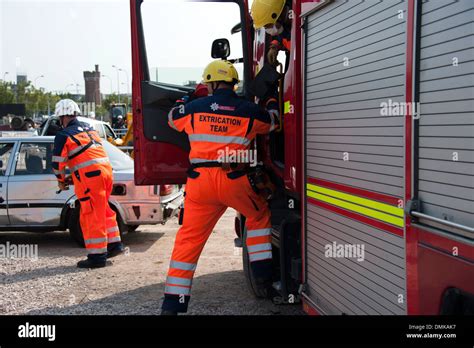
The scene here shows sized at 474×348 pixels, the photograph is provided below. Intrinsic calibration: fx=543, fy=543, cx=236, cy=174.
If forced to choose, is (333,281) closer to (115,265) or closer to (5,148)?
(115,265)

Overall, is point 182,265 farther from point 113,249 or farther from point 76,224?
point 76,224

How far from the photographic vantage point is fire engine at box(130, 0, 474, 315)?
2105 millimetres

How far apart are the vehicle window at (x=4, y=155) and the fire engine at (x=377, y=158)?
4695 millimetres

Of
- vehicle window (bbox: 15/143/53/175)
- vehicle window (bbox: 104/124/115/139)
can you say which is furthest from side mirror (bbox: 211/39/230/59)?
vehicle window (bbox: 104/124/115/139)

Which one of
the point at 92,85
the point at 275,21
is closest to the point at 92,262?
the point at 275,21

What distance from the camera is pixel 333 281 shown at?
338 centimetres

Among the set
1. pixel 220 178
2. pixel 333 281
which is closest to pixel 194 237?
pixel 220 178

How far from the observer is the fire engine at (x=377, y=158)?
2105 mm

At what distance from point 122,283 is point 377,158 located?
13.5 feet

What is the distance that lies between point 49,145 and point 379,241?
6.23 m

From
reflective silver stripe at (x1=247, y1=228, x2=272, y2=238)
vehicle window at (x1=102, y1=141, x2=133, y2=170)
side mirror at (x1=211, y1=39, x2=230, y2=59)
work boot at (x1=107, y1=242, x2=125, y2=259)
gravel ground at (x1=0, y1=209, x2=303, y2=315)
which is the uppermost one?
side mirror at (x1=211, y1=39, x2=230, y2=59)

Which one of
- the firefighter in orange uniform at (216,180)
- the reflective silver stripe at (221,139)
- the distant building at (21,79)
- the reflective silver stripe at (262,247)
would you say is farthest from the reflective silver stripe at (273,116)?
the distant building at (21,79)

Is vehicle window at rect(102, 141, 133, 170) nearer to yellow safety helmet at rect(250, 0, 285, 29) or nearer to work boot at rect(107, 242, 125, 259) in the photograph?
work boot at rect(107, 242, 125, 259)
